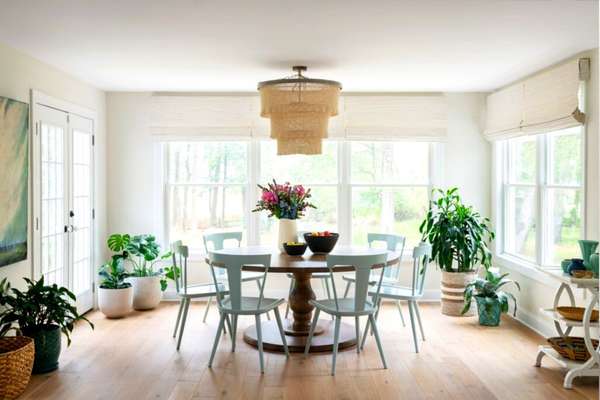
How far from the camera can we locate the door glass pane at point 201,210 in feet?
22.5

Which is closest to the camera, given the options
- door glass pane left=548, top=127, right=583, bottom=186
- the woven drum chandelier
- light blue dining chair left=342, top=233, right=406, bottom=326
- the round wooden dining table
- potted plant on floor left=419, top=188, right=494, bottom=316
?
the round wooden dining table

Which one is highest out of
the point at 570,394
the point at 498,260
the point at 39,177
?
the point at 39,177

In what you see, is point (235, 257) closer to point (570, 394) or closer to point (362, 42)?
point (362, 42)

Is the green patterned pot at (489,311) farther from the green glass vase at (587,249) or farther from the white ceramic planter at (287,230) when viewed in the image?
the white ceramic planter at (287,230)

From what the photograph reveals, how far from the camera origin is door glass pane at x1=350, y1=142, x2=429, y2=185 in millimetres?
6863

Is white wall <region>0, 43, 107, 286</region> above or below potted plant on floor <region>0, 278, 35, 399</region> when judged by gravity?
above

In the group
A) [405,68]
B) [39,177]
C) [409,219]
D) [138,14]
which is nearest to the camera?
[138,14]

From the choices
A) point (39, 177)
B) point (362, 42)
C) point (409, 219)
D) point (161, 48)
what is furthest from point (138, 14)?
point (409, 219)

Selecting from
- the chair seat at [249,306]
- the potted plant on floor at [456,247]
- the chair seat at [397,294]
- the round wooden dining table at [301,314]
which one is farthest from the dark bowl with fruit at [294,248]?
the potted plant on floor at [456,247]

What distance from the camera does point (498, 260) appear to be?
21.1ft

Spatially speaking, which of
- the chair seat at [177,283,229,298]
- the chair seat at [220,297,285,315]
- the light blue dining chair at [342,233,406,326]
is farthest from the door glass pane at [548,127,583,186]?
the chair seat at [177,283,229,298]

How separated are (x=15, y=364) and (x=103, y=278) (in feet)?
9.10

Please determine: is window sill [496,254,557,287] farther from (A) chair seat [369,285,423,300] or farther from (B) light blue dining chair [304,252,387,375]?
(B) light blue dining chair [304,252,387,375]

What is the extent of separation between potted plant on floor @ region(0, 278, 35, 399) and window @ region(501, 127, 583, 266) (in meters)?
4.14
